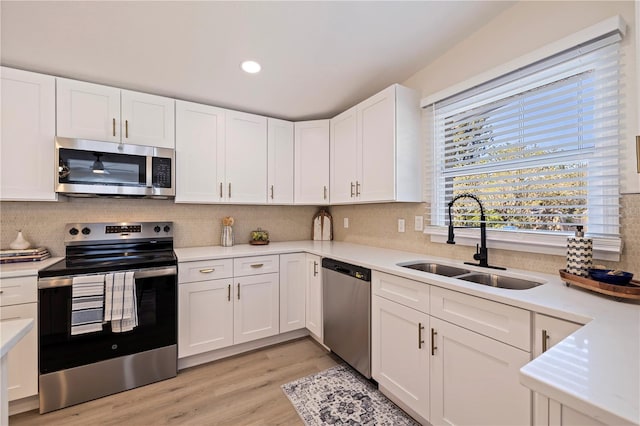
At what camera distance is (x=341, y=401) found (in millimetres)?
1871

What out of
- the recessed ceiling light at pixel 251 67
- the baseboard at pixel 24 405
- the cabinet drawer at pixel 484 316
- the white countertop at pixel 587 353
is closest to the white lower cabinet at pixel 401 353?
the cabinet drawer at pixel 484 316

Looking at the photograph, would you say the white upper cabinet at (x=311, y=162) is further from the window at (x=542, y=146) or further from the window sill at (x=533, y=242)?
the window sill at (x=533, y=242)

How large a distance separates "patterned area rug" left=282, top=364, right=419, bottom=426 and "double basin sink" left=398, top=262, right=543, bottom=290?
3.00ft

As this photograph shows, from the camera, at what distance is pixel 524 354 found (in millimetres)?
1151

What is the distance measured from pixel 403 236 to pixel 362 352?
1.04m

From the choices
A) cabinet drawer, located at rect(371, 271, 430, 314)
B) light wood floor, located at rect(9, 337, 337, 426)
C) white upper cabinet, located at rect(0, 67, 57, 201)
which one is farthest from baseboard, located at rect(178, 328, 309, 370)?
white upper cabinet, located at rect(0, 67, 57, 201)

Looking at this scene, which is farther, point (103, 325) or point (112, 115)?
point (112, 115)

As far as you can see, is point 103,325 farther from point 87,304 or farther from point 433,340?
point 433,340

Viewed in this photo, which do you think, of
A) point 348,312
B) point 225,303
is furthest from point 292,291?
point 348,312

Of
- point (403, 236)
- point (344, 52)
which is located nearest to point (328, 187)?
point (403, 236)

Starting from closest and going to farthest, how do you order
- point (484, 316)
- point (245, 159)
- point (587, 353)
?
point (587, 353), point (484, 316), point (245, 159)

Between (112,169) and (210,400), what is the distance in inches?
73.2

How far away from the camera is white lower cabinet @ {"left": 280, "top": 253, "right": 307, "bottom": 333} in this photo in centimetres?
267

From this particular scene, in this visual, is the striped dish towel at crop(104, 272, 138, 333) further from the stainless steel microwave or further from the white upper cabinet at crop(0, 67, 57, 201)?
the white upper cabinet at crop(0, 67, 57, 201)
